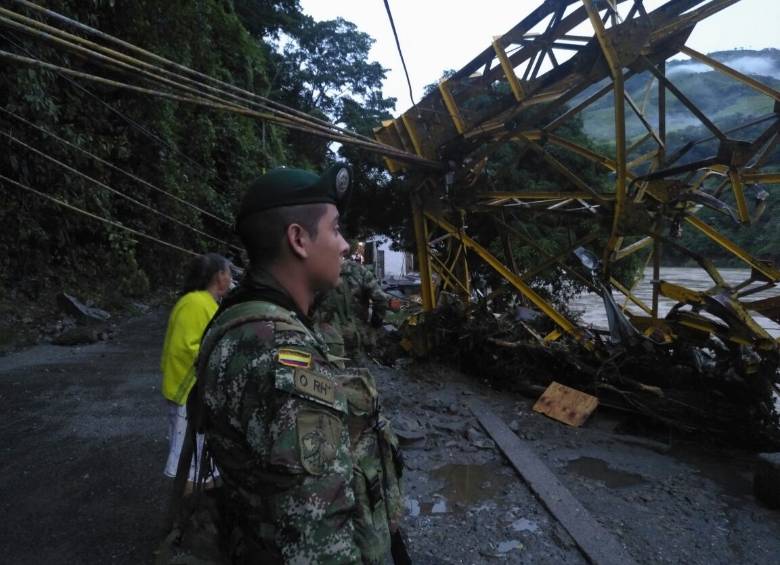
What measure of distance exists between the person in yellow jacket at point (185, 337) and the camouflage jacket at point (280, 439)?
182 cm

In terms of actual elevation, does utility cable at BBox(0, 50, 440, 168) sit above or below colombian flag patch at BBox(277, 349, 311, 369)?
above

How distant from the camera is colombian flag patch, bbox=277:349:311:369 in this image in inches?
39.0

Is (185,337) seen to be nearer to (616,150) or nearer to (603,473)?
(603,473)

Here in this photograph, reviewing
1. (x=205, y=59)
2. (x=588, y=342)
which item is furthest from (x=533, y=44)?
(x=205, y=59)

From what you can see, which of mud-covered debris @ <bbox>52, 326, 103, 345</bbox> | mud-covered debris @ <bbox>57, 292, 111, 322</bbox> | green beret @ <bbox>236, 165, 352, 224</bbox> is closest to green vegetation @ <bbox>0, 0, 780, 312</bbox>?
mud-covered debris @ <bbox>57, 292, 111, 322</bbox>

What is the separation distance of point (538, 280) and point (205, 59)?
9.25 metres

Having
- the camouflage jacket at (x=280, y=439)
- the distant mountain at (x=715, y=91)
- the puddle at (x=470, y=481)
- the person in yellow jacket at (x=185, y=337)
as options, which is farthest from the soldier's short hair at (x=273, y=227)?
the distant mountain at (x=715, y=91)

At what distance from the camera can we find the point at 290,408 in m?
0.96

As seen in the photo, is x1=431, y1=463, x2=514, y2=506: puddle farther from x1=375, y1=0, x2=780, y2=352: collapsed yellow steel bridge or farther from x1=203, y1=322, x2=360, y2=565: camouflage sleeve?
x1=203, y1=322, x2=360, y2=565: camouflage sleeve

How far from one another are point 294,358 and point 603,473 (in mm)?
4282

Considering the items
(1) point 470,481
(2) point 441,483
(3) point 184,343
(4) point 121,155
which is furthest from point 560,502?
(4) point 121,155

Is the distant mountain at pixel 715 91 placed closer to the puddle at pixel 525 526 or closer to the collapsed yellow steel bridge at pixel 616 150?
the collapsed yellow steel bridge at pixel 616 150

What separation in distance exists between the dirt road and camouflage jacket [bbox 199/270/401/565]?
227 centimetres

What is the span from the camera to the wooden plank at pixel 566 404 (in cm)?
543
